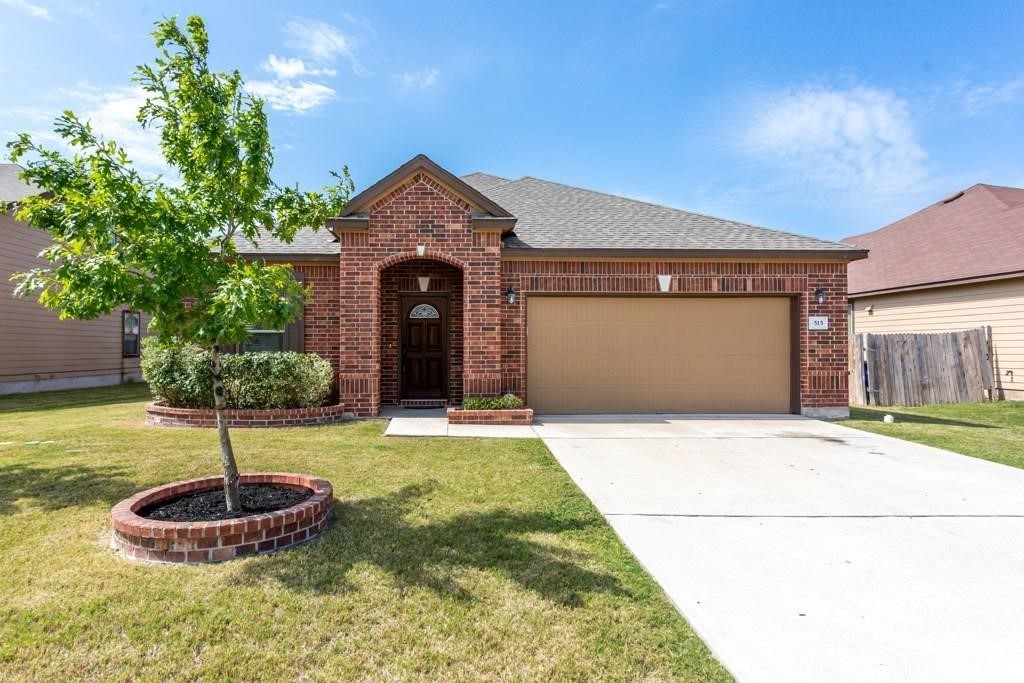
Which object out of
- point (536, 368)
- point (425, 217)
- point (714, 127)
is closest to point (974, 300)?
point (714, 127)

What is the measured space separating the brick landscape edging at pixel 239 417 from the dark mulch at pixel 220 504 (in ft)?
13.3

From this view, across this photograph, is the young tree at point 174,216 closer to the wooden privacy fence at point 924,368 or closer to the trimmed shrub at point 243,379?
the trimmed shrub at point 243,379

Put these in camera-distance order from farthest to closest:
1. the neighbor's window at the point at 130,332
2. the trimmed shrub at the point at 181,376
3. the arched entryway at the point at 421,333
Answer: the neighbor's window at the point at 130,332
the arched entryway at the point at 421,333
the trimmed shrub at the point at 181,376

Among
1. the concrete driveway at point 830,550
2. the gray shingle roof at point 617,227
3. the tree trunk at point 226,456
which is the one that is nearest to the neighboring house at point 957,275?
the gray shingle roof at point 617,227

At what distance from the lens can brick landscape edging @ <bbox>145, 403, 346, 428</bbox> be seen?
8.49 metres

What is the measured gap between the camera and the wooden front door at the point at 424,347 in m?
11.0

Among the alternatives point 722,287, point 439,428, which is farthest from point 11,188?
point 722,287

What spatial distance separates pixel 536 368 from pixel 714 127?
8562mm

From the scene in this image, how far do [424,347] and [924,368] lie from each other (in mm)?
12649

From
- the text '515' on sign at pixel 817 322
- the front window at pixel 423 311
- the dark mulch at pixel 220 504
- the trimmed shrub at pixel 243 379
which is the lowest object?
the dark mulch at pixel 220 504

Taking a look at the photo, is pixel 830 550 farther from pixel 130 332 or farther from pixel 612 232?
pixel 130 332

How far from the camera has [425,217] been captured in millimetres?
9539

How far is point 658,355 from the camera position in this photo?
405 inches

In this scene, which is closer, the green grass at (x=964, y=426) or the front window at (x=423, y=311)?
the green grass at (x=964, y=426)
